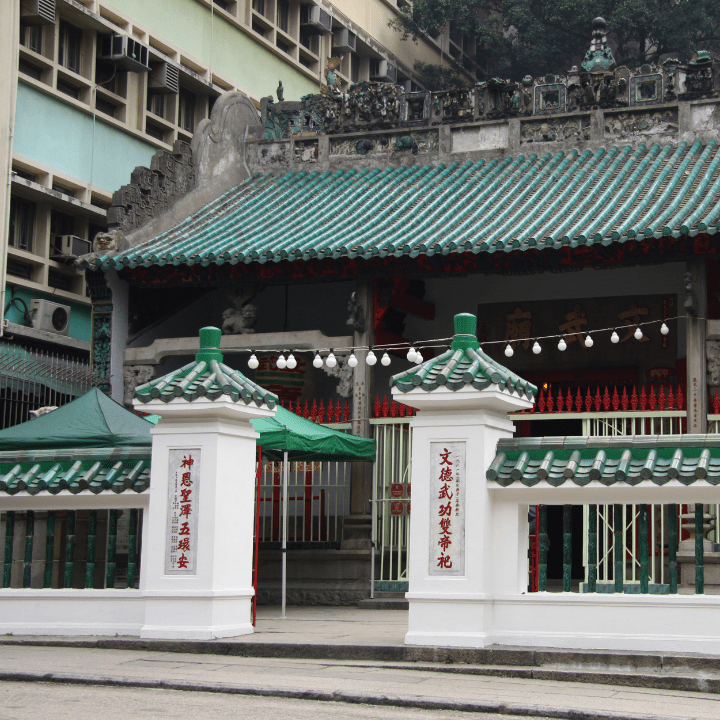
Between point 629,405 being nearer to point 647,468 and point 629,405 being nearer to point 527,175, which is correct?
point 527,175

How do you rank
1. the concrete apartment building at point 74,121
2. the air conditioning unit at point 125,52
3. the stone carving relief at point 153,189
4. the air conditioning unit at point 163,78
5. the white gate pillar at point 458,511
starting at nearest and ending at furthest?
the white gate pillar at point 458,511
the stone carving relief at point 153,189
the concrete apartment building at point 74,121
the air conditioning unit at point 125,52
the air conditioning unit at point 163,78

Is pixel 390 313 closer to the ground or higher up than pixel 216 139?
closer to the ground

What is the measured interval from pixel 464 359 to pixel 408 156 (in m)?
9.00

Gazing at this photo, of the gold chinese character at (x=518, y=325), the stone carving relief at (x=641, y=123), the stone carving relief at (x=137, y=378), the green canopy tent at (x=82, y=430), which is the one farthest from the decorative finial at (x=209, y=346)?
the stone carving relief at (x=641, y=123)

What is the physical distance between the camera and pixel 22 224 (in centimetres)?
1805

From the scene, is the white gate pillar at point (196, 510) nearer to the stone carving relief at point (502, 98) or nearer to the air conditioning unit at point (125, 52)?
the stone carving relief at point (502, 98)

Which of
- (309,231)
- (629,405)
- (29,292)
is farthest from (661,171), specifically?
(29,292)

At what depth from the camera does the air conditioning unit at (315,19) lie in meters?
26.5

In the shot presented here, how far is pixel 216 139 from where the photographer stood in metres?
17.6

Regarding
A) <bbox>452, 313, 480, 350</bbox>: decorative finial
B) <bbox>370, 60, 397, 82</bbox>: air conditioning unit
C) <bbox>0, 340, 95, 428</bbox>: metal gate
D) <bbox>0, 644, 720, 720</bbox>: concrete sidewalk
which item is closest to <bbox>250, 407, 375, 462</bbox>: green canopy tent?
<bbox>452, 313, 480, 350</bbox>: decorative finial

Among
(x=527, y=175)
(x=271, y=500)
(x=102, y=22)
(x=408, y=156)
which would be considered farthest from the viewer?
(x=102, y=22)

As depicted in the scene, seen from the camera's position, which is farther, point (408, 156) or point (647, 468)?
point (408, 156)

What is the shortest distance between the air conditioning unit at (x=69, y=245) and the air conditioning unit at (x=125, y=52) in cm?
342

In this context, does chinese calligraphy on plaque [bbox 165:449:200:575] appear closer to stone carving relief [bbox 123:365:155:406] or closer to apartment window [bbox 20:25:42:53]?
stone carving relief [bbox 123:365:155:406]
